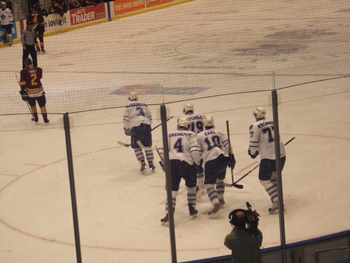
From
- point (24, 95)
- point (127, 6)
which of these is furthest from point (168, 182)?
point (127, 6)

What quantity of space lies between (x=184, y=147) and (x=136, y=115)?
1249mm

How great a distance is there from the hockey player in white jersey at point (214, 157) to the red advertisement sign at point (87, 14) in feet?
42.0

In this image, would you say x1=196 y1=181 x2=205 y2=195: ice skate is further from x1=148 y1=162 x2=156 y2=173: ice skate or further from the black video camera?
the black video camera

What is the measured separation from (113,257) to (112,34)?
44.1ft

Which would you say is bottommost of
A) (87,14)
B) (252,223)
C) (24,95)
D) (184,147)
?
(252,223)

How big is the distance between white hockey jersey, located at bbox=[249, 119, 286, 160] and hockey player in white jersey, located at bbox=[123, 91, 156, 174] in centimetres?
Result: 137

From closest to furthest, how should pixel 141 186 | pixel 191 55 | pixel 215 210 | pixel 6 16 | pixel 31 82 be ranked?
pixel 215 210 < pixel 141 186 < pixel 31 82 < pixel 191 55 < pixel 6 16

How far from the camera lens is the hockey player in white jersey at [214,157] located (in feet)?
15.7

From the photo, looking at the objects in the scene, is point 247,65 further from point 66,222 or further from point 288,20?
point 66,222

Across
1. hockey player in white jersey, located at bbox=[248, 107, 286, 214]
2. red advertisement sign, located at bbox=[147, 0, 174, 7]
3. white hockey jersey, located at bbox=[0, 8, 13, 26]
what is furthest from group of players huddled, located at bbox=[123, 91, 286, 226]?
red advertisement sign, located at bbox=[147, 0, 174, 7]

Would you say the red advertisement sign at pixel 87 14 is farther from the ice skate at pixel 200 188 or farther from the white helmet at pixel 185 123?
the white helmet at pixel 185 123

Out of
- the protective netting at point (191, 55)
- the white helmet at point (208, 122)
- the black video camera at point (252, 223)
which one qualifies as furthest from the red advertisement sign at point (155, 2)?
the black video camera at point (252, 223)

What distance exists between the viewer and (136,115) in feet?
19.3

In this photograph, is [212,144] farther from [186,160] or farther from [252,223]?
[252,223]
